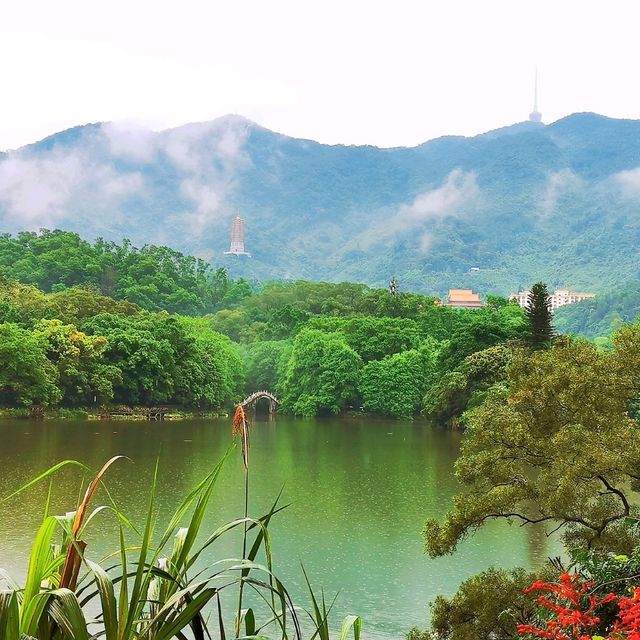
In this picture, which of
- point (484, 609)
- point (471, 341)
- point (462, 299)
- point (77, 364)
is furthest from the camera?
point (462, 299)

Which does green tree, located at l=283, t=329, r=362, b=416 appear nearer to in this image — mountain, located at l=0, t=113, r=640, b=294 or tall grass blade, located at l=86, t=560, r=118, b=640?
tall grass blade, located at l=86, t=560, r=118, b=640

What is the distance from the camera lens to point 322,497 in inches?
750

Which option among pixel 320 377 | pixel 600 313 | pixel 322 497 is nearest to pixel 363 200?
pixel 600 313

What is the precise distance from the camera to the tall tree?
98.9ft

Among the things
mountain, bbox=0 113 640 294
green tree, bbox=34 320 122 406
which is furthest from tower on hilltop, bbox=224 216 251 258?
green tree, bbox=34 320 122 406

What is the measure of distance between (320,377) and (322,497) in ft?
75.5

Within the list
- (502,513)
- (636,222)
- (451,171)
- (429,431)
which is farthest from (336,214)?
(502,513)

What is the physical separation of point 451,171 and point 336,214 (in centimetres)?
2413

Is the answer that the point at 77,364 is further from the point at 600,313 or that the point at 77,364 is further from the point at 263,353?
the point at 600,313

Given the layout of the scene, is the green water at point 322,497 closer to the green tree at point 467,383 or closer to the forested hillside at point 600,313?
the green tree at point 467,383

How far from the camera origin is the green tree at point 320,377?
41.8 m

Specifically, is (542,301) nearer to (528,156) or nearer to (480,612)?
(480,612)

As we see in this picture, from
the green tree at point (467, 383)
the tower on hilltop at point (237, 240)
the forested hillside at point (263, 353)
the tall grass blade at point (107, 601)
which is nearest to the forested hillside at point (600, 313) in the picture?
the forested hillside at point (263, 353)

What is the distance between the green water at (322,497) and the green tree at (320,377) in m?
7.68
